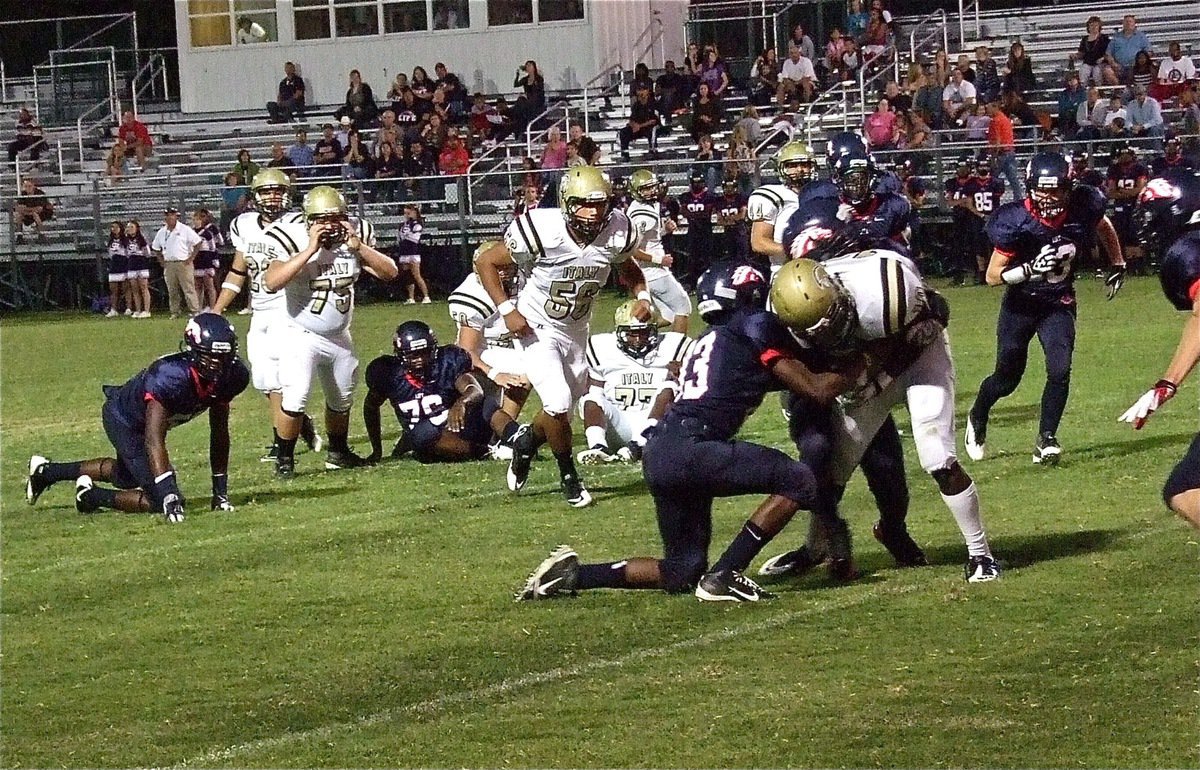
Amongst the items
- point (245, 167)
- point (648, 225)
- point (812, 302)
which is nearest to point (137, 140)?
point (245, 167)

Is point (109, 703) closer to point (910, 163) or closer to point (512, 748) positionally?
point (512, 748)

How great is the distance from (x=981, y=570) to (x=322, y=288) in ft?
16.7

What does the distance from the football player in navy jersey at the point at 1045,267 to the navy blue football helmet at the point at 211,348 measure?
3.82 meters

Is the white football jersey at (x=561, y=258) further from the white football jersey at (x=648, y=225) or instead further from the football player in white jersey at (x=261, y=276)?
the football player in white jersey at (x=261, y=276)

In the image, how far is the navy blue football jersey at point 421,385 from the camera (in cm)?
1097

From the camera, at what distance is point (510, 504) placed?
9.30 metres

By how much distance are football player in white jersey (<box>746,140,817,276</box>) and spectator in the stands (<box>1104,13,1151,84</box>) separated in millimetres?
13587

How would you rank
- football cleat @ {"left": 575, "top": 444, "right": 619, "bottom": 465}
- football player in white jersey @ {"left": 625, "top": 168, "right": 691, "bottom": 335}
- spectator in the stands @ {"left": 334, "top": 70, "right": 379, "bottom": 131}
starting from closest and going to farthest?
football cleat @ {"left": 575, "top": 444, "right": 619, "bottom": 465}, football player in white jersey @ {"left": 625, "top": 168, "right": 691, "bottom": 335}, spectator in the stands @ {"left": 334, "top": 70, "right": 379, "bottom": 131}

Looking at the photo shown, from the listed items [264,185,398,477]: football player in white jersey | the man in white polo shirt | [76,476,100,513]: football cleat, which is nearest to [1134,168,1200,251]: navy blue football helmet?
[264,185,398,477]: football player in white jersey

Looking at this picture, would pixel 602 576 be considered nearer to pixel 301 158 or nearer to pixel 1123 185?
pixel 1123 185

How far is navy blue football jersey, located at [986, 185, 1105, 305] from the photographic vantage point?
912 cm

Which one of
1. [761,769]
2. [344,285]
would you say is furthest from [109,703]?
→ [344,285]

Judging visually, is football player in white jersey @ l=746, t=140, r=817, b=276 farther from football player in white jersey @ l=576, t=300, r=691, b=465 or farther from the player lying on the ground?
the player lying on the ground

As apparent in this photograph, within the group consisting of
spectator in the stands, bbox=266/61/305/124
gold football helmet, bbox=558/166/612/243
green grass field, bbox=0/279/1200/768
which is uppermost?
spectator in the stands, bbox=266/61/305/124
